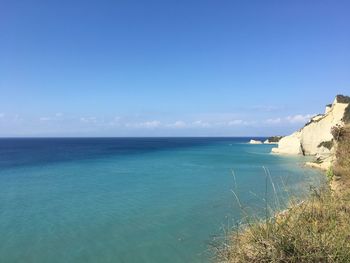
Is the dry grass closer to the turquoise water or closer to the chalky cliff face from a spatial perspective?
the turquoise water

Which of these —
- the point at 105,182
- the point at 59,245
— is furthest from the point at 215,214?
the point at 105,182

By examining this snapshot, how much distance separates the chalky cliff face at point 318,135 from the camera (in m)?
48.3

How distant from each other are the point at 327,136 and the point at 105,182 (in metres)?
36.4

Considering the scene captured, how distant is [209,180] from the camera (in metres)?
28.7

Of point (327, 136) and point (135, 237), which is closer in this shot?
point (135, 237)

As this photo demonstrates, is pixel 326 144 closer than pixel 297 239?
No

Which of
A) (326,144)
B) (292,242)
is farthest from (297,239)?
(326,144)

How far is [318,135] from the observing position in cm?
5366

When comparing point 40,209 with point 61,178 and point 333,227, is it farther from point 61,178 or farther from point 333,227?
point 333,227

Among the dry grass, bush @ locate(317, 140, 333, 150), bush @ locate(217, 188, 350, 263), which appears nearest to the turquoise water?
the dry grass

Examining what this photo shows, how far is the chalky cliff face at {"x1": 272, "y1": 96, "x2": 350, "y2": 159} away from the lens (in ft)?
159

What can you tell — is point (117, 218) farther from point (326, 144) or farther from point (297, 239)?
point (326, 144)

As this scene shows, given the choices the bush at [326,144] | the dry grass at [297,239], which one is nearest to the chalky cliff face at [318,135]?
the bush at [326,144]

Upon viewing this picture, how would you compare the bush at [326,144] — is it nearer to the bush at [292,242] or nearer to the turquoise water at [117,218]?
the turquoise water at [117,218]
